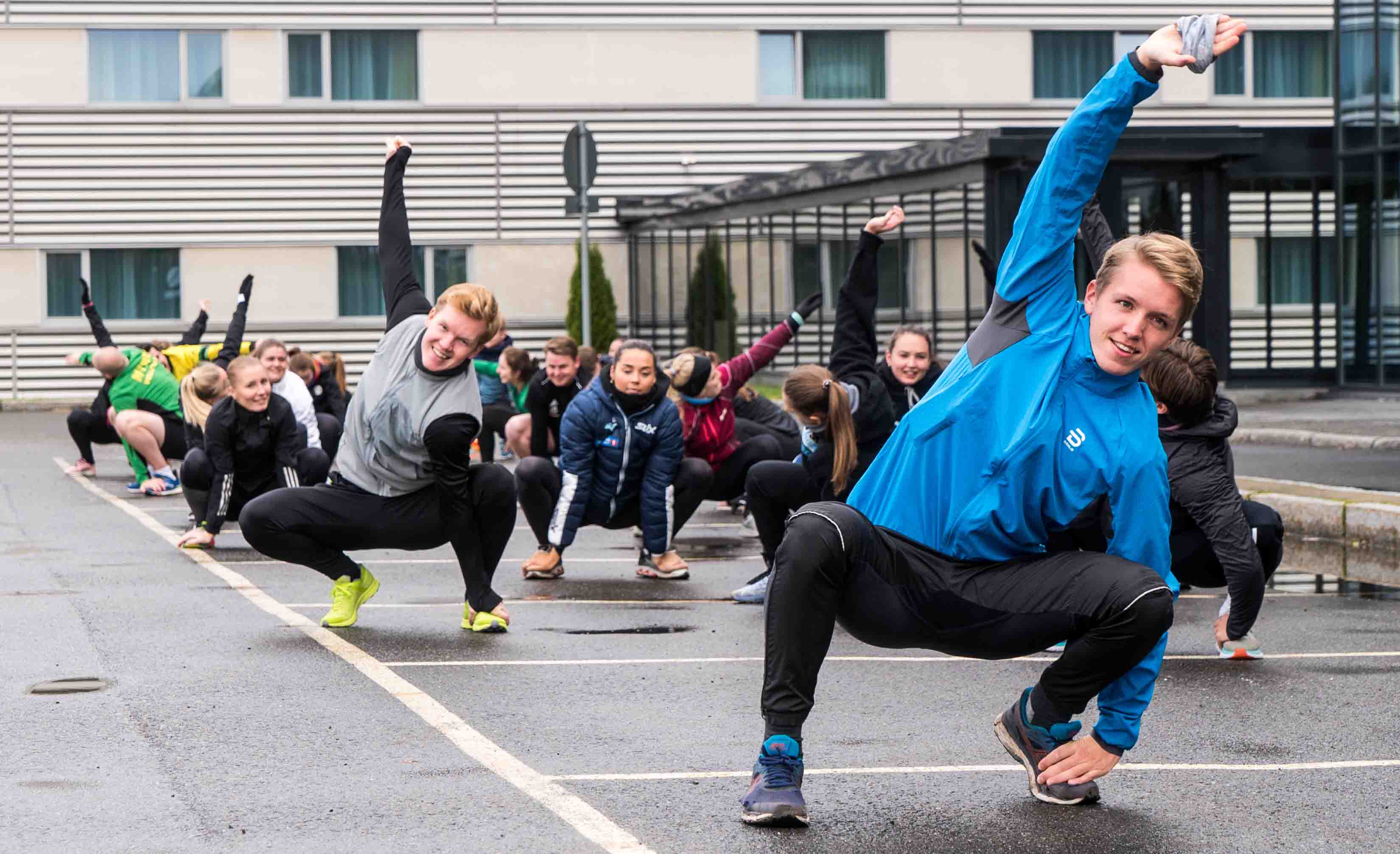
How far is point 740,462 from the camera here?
11977 mm

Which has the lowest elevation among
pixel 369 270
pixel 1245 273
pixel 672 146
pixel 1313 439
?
pixel 1313 439

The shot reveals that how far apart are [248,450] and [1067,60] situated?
24.2 metres

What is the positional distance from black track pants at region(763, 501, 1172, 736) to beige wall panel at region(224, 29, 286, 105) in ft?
92.2

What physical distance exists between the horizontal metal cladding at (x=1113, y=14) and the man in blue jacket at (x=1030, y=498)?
1134 inches

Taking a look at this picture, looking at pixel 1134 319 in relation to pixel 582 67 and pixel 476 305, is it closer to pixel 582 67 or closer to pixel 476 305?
pixel 476 305

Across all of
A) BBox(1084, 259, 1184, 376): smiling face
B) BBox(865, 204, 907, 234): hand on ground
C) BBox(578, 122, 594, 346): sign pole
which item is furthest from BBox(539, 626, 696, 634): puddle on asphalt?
BBox(578, 122, 594, 346): sign pole

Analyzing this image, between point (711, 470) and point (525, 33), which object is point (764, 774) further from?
point (525, 33)

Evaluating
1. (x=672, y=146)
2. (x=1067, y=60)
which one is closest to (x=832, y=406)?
(x=672, y=146)

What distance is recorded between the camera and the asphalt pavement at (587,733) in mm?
4922

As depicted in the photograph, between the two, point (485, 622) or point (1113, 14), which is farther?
point (1113, 14)

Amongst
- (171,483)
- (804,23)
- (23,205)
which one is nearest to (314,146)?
(23,205)

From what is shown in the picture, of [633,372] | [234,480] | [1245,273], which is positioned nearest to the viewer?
[633,372]

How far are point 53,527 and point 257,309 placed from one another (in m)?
19.1

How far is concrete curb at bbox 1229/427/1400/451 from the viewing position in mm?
16969
